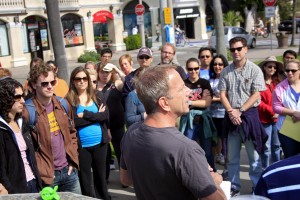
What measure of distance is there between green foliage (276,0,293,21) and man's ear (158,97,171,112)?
46.7 metres

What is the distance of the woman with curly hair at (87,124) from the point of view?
5.34m

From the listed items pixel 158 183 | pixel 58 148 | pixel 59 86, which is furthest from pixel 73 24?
pixel 158 183

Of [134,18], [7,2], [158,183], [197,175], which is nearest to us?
[197,175]

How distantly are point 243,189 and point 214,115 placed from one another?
3.78ft

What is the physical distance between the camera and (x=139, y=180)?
269cm

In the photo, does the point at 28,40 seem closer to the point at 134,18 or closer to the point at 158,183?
the point at 134,18

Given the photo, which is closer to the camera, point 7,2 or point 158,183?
point 158,183

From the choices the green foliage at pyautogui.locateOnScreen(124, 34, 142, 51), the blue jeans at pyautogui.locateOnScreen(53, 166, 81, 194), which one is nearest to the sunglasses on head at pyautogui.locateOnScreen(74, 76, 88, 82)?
the blue jeans at pyautogui.locateOnScreen(53, 166, 81, 194)

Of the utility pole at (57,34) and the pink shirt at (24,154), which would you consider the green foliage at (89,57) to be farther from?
the pink shirt at (24,154)

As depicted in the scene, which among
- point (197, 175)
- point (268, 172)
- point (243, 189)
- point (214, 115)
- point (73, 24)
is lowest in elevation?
point (243, 189)

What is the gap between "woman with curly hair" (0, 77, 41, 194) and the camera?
379cm

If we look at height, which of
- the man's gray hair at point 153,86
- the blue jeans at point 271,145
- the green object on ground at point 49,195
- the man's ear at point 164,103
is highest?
the man's gray hair at point 153,86

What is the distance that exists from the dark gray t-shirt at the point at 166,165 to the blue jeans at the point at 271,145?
3.79 metres

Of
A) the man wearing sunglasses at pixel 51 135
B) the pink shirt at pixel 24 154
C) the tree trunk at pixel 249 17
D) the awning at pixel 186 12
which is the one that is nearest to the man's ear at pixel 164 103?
the pink shirt at pixel 24 154
